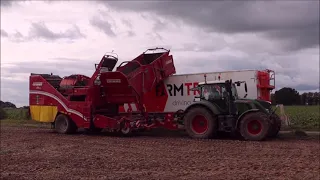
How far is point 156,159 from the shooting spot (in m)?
12.5

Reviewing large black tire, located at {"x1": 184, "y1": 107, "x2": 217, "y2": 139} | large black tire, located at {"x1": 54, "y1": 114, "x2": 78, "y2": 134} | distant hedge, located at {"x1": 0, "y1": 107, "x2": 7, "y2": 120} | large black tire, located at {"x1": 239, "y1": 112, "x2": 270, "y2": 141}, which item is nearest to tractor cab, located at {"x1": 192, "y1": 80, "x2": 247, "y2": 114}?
large black tire, located at {"x1": 184, "y1": 107, "x2": 217, "y2": 139}

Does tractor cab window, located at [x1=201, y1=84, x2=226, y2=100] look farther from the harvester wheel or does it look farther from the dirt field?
the harvester wheel

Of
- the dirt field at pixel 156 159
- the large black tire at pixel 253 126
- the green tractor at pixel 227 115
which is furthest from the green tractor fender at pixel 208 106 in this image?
the dirt field at pixel 156 159

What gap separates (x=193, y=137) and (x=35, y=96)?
25.6 feet

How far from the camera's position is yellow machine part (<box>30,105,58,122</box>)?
68.8 feet

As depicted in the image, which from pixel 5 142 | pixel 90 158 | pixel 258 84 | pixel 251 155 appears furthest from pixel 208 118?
pixel 5 142

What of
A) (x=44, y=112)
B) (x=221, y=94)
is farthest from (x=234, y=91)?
(x=44, y=112)

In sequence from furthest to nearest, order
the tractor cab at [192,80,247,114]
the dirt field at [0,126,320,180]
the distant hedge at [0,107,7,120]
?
1. the distant hedge at [0,107,7,120]
2. the tractor cab at [192,80,247,114]
3. the dirt field at [0,126,320,180]

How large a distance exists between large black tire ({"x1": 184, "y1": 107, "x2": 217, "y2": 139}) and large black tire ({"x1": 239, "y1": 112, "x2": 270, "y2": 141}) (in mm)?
1156

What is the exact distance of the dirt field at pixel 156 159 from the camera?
10297mm

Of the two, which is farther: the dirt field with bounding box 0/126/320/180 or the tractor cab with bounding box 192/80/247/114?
the tractor cab with bounding box 192/80/247/114

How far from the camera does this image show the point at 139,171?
10.7 m

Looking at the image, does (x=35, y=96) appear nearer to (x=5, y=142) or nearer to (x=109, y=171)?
(x=5, y=142)

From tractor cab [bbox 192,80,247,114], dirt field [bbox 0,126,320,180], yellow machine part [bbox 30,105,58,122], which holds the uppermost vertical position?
tractor cab [bbox 192,80,247,114]
